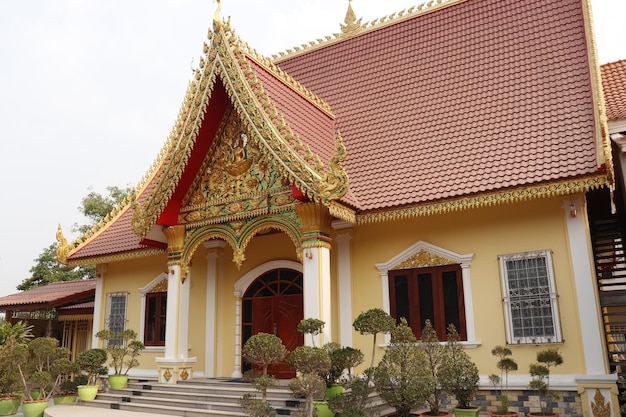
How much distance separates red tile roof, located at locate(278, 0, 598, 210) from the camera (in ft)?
25.8

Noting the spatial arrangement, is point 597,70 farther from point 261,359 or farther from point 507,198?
point 261,359

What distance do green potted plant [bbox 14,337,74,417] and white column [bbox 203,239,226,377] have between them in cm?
240

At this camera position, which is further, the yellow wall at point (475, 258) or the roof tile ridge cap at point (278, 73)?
the roof tile ridge cap at point (278, 73)

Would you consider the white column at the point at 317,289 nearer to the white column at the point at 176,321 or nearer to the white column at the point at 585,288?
the white column at the point at 176,321

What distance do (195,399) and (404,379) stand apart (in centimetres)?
361

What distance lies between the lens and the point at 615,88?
990 centimetres

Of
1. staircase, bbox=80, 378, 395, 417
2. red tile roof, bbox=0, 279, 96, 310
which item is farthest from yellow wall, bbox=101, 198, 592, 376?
red tile roof, bbox=0, 279, 96, 310

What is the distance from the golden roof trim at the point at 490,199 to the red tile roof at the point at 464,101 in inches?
4.1

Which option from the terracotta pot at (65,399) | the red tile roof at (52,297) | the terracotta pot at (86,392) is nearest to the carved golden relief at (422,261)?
the terracotta pot at (86,392)

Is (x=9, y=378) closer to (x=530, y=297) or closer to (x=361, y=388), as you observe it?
(x=361, y=388)

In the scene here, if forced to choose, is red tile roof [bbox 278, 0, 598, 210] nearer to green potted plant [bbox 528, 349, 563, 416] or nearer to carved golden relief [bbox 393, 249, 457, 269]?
carved golden relief [bbox 393, 249, 457, 269]

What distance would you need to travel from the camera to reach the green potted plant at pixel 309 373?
582 centimetres

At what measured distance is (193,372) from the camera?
10227 millimetres

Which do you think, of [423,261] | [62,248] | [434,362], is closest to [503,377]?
[434,362]
